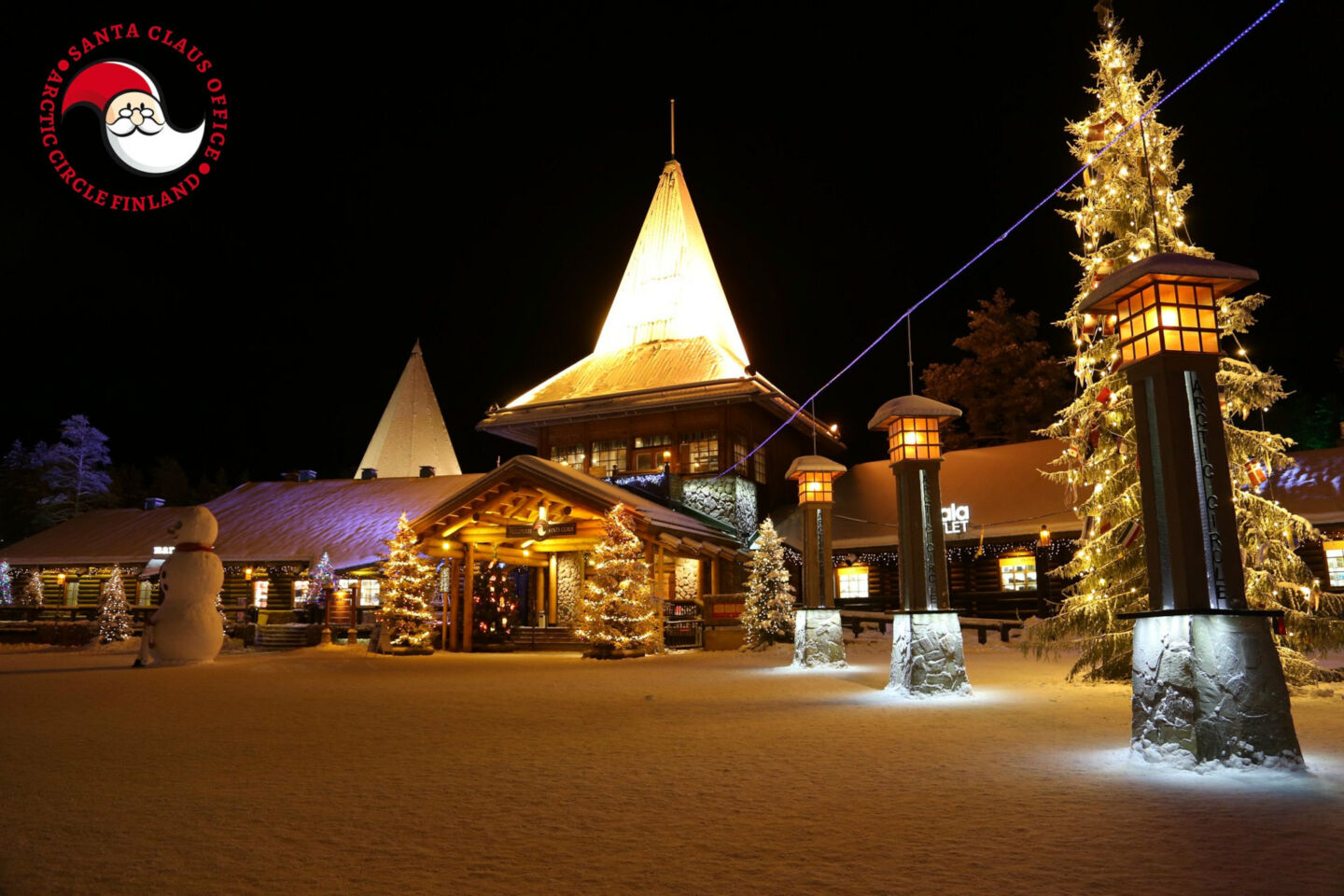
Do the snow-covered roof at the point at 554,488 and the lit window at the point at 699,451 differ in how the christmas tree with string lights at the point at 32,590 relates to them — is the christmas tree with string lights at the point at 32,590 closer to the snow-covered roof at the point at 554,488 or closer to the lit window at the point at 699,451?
the snow-covered roof at the point at 554,488

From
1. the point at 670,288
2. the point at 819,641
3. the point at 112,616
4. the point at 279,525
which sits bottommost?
the point at 819,641

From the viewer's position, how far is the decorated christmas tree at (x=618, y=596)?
18859 mm

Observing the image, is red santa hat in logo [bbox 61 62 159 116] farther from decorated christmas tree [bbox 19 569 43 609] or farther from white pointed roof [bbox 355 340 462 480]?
white pointed roof [bbox 355 340 462 480]

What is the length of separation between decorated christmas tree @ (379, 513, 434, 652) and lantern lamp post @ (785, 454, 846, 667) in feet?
30.7

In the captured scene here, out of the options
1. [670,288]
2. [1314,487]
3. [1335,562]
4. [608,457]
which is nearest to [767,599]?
[608,457]

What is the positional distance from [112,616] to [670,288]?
1908cm

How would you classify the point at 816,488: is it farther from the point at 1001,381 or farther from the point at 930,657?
the point at 1001,381

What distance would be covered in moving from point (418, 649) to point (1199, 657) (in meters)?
17.7

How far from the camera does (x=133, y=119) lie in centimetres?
1617

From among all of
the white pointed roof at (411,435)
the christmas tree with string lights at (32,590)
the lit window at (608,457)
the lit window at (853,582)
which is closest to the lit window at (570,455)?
the lit window at (608,457)

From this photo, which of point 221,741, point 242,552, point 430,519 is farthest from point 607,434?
point 221,741

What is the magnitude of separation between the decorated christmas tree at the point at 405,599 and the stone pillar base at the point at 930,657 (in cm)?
1305

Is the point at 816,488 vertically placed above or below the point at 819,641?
above

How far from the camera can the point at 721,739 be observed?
770 cm
